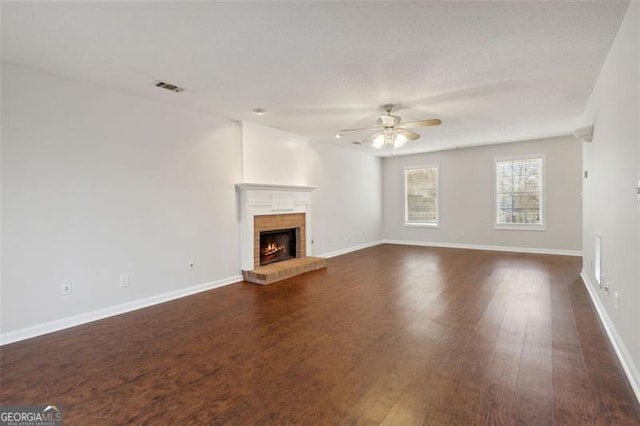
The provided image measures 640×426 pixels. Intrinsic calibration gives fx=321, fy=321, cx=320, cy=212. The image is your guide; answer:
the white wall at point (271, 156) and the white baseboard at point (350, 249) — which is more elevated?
the white wall at point (271, 156)

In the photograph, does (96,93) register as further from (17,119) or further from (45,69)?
(17,119)

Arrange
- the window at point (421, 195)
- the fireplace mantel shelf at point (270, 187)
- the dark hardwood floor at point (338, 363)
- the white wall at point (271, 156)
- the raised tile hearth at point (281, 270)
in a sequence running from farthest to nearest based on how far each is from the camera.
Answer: the window at point (421, 195), the white wall at point (271, 156), the fireplace mantel shelf at point (270, 187), the raised tile hearth at point (281, 270), the dark hardwood floor at point (338, 363)

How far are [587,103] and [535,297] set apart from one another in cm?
278

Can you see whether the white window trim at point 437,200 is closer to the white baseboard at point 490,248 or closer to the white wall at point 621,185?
the white baseboard at point 490,248

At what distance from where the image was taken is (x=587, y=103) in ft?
14.5

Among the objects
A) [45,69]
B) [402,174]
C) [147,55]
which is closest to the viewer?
[147,55]

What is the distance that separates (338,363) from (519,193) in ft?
22.7

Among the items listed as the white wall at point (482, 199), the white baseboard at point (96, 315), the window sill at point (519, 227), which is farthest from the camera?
the window sill at point (519, 227)

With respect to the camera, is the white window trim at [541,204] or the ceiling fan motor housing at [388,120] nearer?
the ceiling fan motor housing at [388,120]

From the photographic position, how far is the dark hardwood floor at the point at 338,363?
6.31 feet

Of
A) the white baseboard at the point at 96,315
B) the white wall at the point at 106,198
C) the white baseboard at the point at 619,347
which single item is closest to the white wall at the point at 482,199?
the white baseboard at the point at 619,347

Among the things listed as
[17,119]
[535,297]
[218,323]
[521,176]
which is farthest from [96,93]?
[521,176]

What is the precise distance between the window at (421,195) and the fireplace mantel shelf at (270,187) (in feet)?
12.1

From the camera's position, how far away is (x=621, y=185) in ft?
8.32
